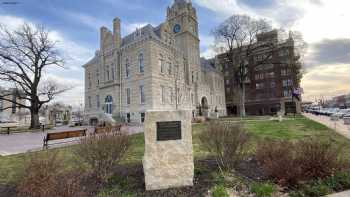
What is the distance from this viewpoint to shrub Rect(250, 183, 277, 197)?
163 inches

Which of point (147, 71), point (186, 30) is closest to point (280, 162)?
point (147, 71)

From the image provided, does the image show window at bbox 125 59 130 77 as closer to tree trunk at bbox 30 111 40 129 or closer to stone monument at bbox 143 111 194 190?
tree trunk at bbox 30 111 40 129

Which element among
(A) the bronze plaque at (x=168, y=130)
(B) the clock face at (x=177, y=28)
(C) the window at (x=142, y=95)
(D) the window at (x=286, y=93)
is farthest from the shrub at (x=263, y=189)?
(D) the window at (x=286, y=93)

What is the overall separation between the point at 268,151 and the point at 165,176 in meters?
2.80

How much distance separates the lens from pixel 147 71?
29.4 m

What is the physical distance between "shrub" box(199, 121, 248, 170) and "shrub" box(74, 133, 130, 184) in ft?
8.42

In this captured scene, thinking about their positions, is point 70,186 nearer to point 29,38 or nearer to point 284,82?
point 29,38

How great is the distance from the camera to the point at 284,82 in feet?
200

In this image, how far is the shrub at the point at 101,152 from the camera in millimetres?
4996

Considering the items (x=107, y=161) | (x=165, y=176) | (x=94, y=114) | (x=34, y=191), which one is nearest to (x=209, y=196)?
(x=165, y=176)

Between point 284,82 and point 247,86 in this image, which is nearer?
point 284,82

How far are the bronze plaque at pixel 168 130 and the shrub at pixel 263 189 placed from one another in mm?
2042

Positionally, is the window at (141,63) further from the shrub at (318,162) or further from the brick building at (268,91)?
the brick building at (268,91)

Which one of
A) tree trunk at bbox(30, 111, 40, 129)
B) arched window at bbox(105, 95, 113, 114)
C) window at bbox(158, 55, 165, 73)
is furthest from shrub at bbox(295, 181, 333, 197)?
tree trunk at bbox(30, 111, 40, 129)
